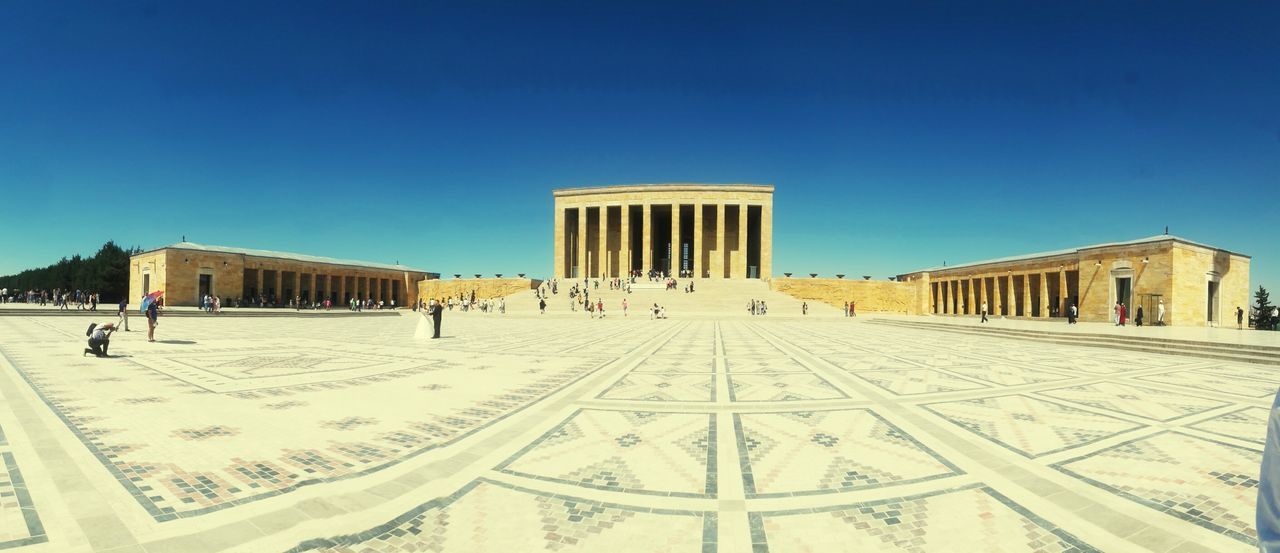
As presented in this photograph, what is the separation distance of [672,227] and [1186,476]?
163 ft

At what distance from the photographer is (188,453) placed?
429 cm

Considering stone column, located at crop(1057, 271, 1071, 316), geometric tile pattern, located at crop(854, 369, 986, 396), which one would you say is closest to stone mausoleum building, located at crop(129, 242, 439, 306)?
geometric tile pattern, located at crop(854, 369, 986, 396)

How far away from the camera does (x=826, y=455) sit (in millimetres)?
4438

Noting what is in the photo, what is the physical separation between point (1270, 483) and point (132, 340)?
64.2 feet

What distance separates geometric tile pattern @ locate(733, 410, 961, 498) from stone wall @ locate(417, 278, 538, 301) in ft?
138

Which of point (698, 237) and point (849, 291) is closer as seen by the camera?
point (849, 291)

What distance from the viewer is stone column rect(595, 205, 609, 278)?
53.5m

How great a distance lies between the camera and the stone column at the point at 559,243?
5447cm

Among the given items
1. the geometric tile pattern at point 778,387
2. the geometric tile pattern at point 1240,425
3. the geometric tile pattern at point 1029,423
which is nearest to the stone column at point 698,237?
the geometric tile pattern at point 778,387

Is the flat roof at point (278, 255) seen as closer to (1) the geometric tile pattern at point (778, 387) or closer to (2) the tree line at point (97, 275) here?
(2) the tree line at point (97, 275)

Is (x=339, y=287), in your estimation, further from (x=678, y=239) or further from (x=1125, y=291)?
(x=1125, y=291)

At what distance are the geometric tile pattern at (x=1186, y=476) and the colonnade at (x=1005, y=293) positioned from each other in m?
35.4

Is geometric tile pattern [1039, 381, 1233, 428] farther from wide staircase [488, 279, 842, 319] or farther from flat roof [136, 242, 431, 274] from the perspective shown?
flat roof [136, 242, 431, 274]

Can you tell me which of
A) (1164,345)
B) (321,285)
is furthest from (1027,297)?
(321,285)
